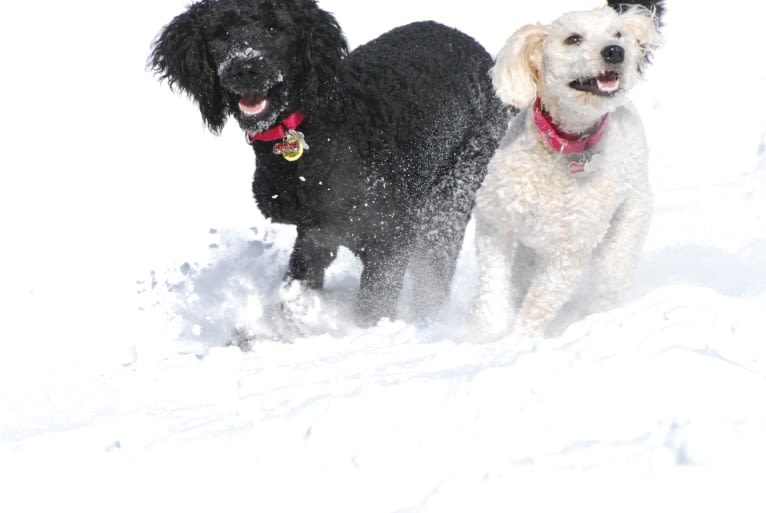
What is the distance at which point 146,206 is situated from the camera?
25.1ft

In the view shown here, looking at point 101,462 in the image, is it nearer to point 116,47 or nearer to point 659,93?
point 659,93

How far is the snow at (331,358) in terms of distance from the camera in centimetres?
251

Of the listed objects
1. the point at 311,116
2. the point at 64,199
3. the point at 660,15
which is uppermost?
the point at 660,15

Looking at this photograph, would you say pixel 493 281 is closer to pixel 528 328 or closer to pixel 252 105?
pixel 528 328

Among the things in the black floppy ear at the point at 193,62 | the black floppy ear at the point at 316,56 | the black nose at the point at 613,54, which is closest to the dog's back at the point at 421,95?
the black floppy ear at the point at 316,56

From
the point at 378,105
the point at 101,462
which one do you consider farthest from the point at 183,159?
the point at 101,462

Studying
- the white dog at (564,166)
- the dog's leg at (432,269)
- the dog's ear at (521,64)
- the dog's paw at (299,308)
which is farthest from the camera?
the dog's leg at (432,269)

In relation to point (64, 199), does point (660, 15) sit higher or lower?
higher

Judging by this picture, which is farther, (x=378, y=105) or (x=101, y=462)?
(x=378, y=105)

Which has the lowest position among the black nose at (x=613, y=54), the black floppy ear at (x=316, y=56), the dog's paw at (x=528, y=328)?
the dog's paw at (x=528, y=328)

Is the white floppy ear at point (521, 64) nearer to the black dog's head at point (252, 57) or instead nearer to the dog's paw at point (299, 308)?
the black dog's head at point (252, 57)

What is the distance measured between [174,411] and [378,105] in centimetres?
220

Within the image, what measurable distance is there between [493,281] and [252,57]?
5.10ft

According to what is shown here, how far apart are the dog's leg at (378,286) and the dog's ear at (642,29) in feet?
5.38
